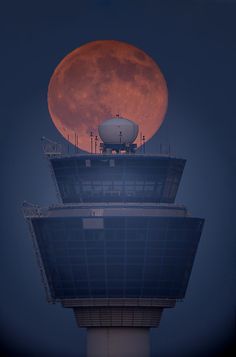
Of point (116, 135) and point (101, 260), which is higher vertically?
point (116, 135)

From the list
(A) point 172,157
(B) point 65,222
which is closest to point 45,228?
(B) point 65,222

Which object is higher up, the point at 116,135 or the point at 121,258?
the point at 116,135

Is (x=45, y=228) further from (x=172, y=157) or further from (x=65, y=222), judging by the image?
(x=172, y=157)
